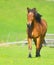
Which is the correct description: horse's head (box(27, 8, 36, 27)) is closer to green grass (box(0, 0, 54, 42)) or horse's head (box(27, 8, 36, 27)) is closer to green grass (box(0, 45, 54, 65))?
green grass (box(0, 45, 54, 65))

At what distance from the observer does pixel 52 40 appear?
1214 inches

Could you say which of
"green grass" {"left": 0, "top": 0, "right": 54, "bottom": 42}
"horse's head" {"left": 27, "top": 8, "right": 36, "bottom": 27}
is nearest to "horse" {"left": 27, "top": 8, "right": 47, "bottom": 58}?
"horse's head" {"left": 27, "top": 8, "right": 36, "bottom": 27}

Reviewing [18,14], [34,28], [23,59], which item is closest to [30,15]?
[34,28]

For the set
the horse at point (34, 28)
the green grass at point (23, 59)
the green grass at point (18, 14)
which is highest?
the horse at point (34, 28)

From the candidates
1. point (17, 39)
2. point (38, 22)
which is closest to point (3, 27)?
point (17, 39)

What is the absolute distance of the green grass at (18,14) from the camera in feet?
156

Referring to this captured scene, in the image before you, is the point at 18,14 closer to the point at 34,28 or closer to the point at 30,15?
the point at 34,28

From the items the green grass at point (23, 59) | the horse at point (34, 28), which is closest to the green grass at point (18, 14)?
the green grass at point (23, 59)

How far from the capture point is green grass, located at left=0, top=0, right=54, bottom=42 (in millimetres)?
47469

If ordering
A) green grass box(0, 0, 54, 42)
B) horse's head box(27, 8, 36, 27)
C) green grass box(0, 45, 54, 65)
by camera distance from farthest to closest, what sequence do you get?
green grass box(0, 0, 54, 42) → horse's head box(27, 8, 36, 27) → green grass box(0, 45, 54, 65)

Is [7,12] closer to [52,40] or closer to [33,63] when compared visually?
[52,40]

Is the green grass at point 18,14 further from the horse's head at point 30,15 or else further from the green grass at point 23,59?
the horse's head at point 30,15

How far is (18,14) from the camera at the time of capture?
56.9 m

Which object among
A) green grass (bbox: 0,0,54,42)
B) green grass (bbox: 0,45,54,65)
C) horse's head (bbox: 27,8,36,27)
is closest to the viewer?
green grass (bbox: 0,45,54,65)
